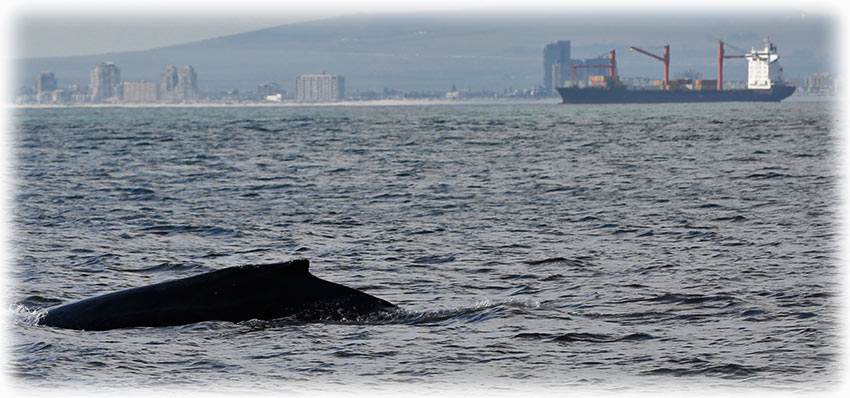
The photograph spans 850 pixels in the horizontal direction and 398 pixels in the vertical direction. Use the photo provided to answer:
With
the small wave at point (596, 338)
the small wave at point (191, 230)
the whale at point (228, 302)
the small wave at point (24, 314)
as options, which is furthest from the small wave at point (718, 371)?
the small wave at point (191, 230)

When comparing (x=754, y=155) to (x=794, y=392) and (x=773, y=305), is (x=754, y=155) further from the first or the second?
(x=794, y=392)

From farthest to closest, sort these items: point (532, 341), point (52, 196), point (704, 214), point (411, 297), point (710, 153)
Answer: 1. point (710, 153)
2. point (52, 196)
3. point (704, 214)
4. point (411, 297)
5. point (532, 341)

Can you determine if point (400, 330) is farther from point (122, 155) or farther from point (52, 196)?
point (122, 155)

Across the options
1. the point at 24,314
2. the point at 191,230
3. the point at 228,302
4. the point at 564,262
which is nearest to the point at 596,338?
the point at 228,302

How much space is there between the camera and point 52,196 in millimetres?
27781

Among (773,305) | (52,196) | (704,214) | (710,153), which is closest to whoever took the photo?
(773,305)

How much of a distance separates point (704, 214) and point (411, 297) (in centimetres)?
1036

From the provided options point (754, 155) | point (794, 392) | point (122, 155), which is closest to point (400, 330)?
point (794, 392)

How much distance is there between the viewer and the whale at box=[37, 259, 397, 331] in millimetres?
10711

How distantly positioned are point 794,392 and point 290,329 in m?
4.61

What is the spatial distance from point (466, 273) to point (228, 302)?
472cm

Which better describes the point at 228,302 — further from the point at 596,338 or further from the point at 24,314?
the point at 596,338

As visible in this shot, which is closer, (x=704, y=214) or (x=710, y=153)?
(x=704, y=214)

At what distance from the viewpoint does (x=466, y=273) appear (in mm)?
14781
